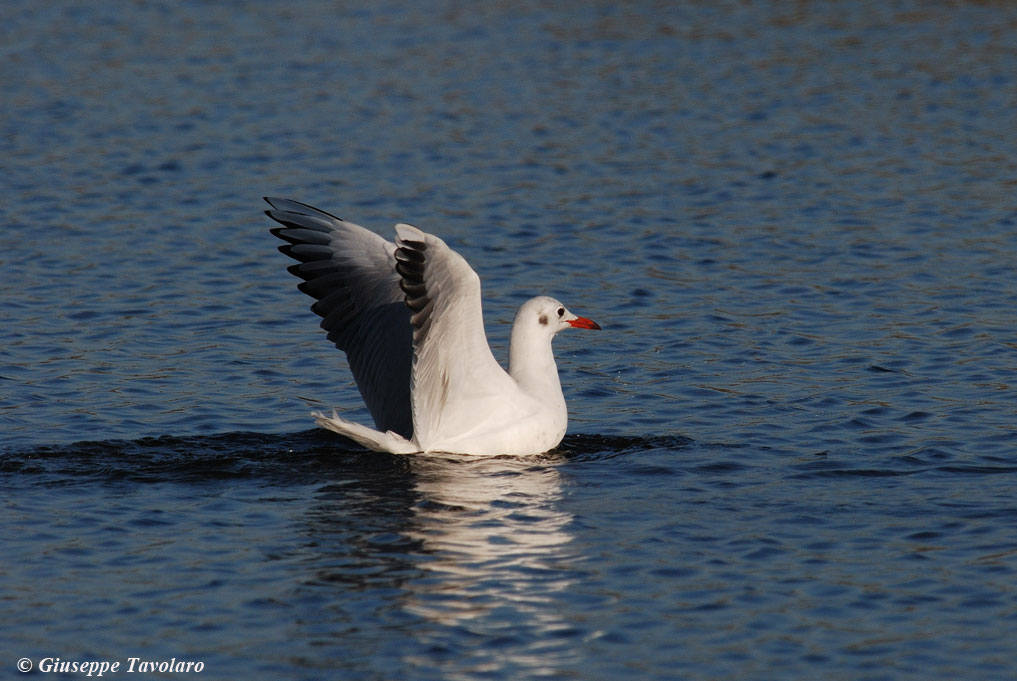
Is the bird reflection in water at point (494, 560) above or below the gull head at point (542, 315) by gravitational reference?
below

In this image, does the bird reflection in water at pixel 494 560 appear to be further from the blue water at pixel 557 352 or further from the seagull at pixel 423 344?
the seagull at pixel 423 344

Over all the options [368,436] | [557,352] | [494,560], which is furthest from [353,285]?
[494,560]

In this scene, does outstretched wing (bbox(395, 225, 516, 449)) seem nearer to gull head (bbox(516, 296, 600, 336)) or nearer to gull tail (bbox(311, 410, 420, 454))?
gull tail (bbox(311, 410, 420, 454))

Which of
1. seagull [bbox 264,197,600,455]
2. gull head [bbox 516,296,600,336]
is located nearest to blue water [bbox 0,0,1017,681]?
seagull [bbox 264,197,600,455]

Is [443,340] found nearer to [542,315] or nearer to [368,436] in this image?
[368,436]

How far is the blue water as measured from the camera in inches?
296

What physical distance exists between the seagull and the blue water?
0.27 m

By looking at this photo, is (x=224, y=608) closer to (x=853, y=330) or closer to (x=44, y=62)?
(x=853, y=330)

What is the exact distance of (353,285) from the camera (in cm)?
1067

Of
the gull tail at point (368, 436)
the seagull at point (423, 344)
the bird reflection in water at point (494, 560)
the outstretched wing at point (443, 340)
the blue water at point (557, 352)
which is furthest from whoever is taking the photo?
the gull tail at point (368, 436)

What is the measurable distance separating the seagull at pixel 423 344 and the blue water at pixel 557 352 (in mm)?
269

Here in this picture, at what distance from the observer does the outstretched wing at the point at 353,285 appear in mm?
10562

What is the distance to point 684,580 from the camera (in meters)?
7.95

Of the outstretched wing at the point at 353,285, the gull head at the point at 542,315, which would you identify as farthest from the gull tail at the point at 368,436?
the gull head at the point at 542,315
